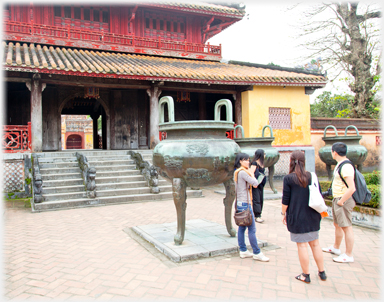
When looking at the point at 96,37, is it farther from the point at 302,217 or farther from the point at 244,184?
the point at 302,217

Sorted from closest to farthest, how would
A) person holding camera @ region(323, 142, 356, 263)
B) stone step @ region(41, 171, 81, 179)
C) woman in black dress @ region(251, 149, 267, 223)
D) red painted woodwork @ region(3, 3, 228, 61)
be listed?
person holding camera @ region(323, 142, 356, 263)
woman in black dress @ region(251, 149, 267, 223)
stone step @ region(41, 171, 81, 179)
red painted woodwork @ region(3, 3, 228, 61)

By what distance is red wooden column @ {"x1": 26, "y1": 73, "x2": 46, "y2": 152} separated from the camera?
9188mm

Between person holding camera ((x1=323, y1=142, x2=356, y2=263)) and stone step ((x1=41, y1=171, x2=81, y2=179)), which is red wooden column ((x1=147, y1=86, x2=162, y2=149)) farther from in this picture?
person holding camera ((x1=323, y1=142, x2=356, y2=263))

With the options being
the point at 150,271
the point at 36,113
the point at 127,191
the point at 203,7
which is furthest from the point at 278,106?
the point at 150,271

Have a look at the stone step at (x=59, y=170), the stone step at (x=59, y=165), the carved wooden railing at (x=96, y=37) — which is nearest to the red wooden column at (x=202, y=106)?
the carved wooden railing at (x=96, y=37)

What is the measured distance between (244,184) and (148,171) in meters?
5.46

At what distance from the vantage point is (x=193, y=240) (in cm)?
439

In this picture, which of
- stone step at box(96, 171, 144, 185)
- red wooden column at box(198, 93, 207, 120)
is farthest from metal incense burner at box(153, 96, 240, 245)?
red wooden column at box(198, 93, 207, 120)

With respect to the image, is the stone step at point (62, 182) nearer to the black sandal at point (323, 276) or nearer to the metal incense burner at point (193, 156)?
the metal incense burner at point (193, 156)

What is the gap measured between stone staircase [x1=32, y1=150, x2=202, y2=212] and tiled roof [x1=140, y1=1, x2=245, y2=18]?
7.38 meters

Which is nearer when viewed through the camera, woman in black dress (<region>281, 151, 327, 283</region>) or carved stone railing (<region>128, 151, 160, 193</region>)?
woman in black dress (<region>281, 151, 327, 283</region>)

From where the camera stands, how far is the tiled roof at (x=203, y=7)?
12.9m

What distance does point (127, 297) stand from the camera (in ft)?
9.46

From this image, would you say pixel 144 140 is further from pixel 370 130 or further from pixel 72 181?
pixel 370 130
